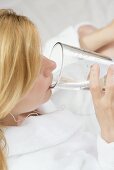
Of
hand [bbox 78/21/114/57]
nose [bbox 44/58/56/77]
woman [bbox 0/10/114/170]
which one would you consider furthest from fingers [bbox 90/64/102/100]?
hand [bbox 78/21/114/57]

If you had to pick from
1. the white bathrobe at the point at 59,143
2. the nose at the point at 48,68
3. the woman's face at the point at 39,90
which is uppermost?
the nose at the point at 48,68

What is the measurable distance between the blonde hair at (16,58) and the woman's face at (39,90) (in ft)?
0.16

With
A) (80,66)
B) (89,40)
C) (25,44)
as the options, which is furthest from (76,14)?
(25,44)

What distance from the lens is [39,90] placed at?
3.06 ft

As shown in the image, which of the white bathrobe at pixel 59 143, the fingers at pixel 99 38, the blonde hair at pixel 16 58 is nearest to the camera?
the blonde hair at pixel 16 58

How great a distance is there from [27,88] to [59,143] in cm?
22

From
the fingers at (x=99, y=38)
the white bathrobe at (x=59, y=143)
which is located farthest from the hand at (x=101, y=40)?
the white bathrobe at (x=59, y=143)

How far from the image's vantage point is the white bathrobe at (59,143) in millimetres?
951

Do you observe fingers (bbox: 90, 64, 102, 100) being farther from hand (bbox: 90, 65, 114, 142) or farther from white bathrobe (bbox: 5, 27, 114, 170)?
white bathrobe (bbox: 5, 27, 114, 170)

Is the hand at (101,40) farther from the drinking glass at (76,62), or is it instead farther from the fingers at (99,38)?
the drinking glass at (76,62)

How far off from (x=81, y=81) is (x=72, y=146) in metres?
0.21

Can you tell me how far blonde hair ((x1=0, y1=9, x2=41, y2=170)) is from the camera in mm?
826

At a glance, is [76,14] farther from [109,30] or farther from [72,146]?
[72,146]

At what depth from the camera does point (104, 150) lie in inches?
36.5
